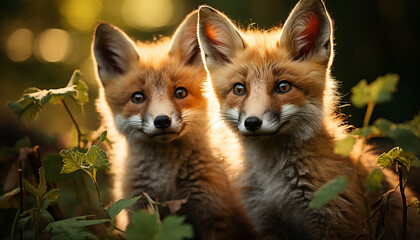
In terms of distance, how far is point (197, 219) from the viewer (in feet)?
8.35

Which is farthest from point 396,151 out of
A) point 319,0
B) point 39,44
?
point 39,44

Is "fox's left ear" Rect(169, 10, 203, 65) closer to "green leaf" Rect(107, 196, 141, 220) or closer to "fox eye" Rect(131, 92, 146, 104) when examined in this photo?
"fox eye" Rect(131, 92, 146, 104)

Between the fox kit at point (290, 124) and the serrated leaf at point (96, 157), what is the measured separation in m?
0.72

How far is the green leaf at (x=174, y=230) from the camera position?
1257mm

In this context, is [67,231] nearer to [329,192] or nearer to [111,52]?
[329,192]

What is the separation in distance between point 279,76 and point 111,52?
1467 mm

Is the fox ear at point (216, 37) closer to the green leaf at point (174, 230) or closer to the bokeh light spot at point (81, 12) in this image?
the green leaf at point (174, 230)

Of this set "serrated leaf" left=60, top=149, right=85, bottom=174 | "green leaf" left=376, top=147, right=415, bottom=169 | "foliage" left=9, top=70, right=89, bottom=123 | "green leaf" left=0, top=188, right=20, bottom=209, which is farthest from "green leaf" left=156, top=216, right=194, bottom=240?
"green leaf" left=0, top=188, right=20, bottom=209

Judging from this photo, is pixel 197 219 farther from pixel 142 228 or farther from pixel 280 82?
pixel 142 228

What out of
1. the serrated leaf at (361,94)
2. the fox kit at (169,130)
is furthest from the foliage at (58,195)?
the serrated leaf at (361,94)

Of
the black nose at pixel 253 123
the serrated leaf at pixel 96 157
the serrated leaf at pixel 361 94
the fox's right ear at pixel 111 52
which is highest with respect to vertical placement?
the fox's right ear at pixel 111 52

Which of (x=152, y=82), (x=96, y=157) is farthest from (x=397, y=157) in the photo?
(x=152, y=82)

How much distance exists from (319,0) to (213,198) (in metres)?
1.37

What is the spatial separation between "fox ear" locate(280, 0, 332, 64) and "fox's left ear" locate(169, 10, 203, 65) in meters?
0.79
